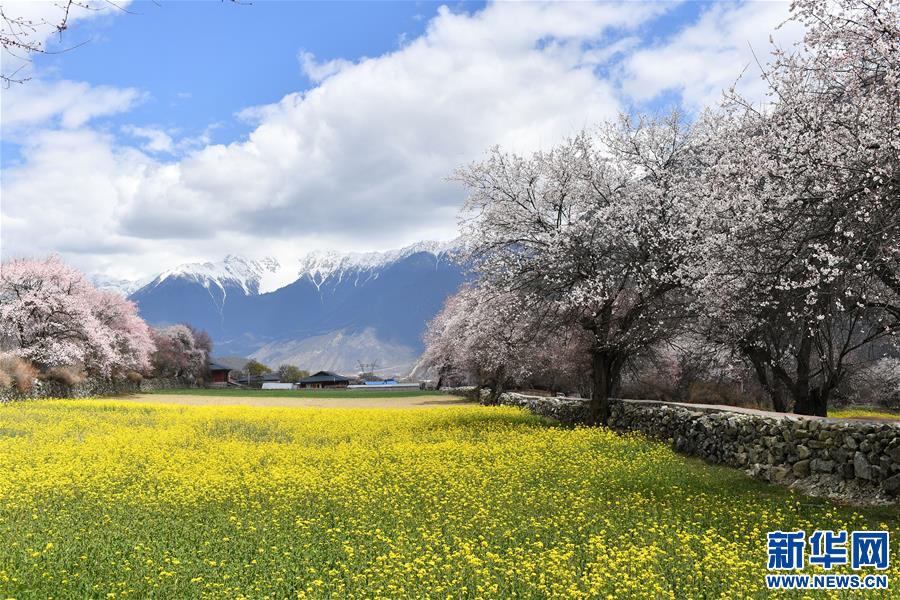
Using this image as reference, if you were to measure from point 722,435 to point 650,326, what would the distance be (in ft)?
19.2

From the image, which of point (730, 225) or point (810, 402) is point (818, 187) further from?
point (810, 402)

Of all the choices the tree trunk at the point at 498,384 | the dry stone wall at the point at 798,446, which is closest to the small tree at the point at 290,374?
the tree trunk at the point at 498,384

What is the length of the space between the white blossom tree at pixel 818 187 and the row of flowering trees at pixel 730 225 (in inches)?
2.0

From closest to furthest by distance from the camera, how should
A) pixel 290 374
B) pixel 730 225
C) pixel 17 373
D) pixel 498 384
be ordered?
pixel 730 225
pixel 17 373
pixel 498 384
pixel 290 374

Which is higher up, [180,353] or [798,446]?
[180,353]

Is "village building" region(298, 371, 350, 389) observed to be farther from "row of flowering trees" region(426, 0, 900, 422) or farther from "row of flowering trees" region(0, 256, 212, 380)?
"row of flowering trees" region(426, 0, 900, 422)

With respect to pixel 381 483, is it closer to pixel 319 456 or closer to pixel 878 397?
pixel 319 456

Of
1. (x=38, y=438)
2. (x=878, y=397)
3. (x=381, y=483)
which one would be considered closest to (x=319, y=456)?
(x=381, y=483)

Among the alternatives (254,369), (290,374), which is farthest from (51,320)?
(254,369)

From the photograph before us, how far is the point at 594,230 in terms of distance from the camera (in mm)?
24734

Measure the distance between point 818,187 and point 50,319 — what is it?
198 ft

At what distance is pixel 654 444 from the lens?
72.8ft

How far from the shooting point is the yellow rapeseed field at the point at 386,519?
876 centimetres

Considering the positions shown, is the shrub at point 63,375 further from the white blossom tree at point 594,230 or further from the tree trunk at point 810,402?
the tree trunk at point 810,402
